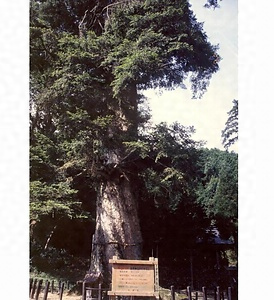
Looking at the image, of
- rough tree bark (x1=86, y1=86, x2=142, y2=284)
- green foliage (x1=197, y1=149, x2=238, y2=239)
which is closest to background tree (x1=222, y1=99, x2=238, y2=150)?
green foliage (x1=197, y1=149, x2=238, y2=239)

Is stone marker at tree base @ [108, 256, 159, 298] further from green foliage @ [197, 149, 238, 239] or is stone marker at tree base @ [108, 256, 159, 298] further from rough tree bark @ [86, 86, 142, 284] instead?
green foliage @ [197, 149, 238, 239]

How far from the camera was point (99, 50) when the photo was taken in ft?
14.5

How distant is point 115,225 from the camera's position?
4445 mm

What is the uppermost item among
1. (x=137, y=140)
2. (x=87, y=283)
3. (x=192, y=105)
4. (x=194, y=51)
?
(x=194, y=51)

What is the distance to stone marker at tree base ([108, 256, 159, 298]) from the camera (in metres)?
3.38

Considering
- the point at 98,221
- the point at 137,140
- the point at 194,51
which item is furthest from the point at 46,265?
the point at 194,51

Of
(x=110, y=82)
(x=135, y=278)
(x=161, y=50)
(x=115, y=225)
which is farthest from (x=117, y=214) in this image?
(x=161, y=50)

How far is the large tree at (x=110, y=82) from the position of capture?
4.18 metres

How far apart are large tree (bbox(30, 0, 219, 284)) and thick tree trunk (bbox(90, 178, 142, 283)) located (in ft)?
0.04

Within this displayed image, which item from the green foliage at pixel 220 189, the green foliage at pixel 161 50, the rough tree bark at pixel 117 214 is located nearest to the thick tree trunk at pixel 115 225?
the rough tree bark at pixel 117 214

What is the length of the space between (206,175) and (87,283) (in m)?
→ 1.75

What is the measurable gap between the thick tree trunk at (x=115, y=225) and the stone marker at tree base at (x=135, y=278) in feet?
2.79
